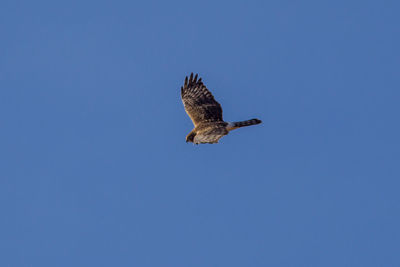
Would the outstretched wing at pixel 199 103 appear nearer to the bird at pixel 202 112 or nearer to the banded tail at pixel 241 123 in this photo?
the bird at pixel 202 112

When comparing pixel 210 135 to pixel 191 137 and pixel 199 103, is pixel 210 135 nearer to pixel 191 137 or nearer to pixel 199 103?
pixel 191 137

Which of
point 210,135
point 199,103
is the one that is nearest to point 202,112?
point 199,103

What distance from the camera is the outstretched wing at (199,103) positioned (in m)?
25.3

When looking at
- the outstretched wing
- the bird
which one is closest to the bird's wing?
the bird

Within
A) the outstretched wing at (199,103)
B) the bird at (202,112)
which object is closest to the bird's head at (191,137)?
the bird at (202,112)

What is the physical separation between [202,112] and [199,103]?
1.64 feet

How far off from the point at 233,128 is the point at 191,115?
6.95ft

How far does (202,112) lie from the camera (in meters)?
25.5

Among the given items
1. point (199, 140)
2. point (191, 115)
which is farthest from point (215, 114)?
point (199, 140)

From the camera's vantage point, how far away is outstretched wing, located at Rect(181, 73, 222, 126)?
2528cm

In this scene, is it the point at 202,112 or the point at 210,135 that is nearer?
the point at 210,135

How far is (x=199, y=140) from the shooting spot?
2214cm

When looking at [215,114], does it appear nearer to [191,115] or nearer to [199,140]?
[191,115]

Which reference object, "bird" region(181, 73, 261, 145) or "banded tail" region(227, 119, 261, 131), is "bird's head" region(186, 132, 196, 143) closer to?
"bird" region(181, 73, 261, 145)
